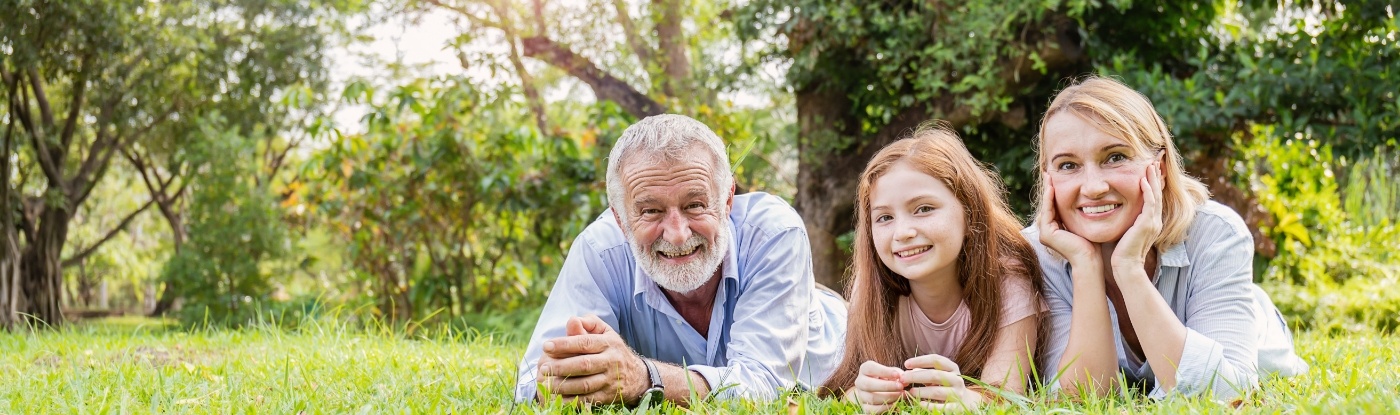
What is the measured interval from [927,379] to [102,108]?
1468 centimetres

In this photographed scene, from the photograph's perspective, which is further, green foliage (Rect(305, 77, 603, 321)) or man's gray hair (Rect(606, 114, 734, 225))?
green foliage (Rect(305, 77, 603, 321))

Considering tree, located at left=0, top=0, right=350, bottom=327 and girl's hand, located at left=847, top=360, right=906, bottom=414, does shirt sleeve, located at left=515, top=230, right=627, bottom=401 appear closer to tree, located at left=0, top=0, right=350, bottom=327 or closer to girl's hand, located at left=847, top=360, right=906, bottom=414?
girl's hand, located at left=847, top=360, right=906, bottom=414

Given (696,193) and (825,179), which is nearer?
(696,193)

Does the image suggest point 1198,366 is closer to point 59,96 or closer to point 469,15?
point 469,15

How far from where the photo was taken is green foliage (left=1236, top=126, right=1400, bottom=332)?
24.3 feet

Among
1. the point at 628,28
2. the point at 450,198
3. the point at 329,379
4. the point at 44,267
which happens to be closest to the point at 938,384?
the point at 329,379

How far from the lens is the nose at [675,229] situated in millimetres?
3193

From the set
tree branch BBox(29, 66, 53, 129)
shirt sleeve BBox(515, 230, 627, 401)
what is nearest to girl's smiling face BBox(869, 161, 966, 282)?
shirt sleeve BBox(515, 230, 627, 401)

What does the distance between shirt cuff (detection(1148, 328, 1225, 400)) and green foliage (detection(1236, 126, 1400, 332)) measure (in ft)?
14.9

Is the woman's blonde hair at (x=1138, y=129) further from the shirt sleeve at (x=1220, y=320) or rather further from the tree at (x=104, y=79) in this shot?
the tree at (x=104, y=79)

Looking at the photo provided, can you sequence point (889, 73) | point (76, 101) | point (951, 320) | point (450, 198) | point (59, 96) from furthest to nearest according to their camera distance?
point (59, 96)
point (76, 101)
point (450, 198)
point (889, 73)
point (951, 320)

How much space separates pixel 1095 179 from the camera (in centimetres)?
301

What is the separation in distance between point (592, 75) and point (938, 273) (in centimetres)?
714

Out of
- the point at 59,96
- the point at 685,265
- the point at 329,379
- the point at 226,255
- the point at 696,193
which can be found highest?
the point at 59,96
